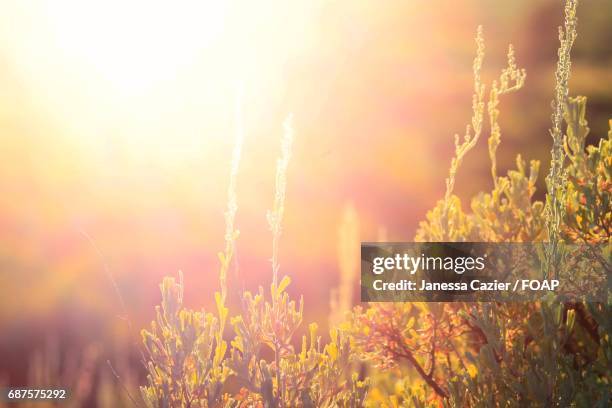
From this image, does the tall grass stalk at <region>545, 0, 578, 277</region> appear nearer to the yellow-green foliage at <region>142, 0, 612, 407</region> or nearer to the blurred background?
the yellow-green foliage at <region>142, 0, 612, 407</region>

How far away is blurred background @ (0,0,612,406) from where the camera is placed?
3.48m

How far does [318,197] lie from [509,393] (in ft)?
5.25

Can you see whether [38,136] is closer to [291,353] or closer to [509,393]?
[291,353]

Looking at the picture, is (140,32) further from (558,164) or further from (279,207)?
(558,164)

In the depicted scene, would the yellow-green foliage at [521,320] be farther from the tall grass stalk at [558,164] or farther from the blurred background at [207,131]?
the blurred background at [207,131]

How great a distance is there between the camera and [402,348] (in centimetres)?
297

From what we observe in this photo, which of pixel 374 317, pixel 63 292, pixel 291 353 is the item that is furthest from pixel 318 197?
pixel 63 292

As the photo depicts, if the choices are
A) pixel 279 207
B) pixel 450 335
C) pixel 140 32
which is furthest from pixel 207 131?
pixel 450 335

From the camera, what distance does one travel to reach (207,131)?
3641 millimetres

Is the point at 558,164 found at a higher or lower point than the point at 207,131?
lower

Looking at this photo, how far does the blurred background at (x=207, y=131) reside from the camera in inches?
137

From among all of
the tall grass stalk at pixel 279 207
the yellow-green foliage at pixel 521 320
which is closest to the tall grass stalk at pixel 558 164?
the yellow-green foliage at pixel 521 320

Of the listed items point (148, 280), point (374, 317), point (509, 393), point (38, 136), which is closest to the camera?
point (509, 393)

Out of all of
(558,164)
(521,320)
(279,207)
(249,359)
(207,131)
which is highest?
(207,131)
